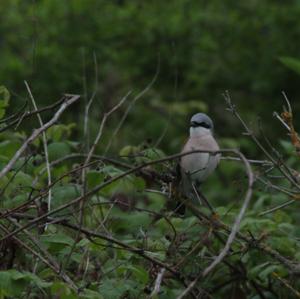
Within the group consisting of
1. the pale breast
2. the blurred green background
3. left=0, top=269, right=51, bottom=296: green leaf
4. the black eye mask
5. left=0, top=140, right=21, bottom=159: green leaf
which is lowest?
the blurred green background

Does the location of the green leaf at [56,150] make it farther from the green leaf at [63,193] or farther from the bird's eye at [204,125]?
the bird's eye at [204,125]

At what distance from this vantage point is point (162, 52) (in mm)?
10820

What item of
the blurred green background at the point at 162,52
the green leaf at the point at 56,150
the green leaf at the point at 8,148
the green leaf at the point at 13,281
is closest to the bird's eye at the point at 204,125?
the green leaf at the point at 56,150

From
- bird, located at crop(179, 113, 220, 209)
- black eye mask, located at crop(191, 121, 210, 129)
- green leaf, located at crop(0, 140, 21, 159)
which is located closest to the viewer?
green leaf, located at crop(0, 140, 21, 159)

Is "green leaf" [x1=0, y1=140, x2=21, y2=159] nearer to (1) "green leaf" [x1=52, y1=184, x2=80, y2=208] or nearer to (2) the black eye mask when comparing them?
(1) "green leaf" [x1=52, y1=184, x2=80, y2=208]

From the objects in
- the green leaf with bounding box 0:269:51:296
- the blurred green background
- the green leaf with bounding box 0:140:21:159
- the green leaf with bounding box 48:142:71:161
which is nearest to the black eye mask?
the green leaf with bounding box 48:142:71:161

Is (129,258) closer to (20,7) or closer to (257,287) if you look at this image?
(257,287)

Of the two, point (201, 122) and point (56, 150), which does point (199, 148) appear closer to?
point (201, 122)

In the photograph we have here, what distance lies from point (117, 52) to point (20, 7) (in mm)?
1413

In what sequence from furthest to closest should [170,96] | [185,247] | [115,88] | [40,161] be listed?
[170,96] < [115,88] < [40,161] < [185,247]

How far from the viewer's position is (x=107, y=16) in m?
10.8

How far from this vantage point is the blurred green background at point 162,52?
9.93 metres

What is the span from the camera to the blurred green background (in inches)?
391

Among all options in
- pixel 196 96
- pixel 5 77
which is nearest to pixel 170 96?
pixel 196 96
